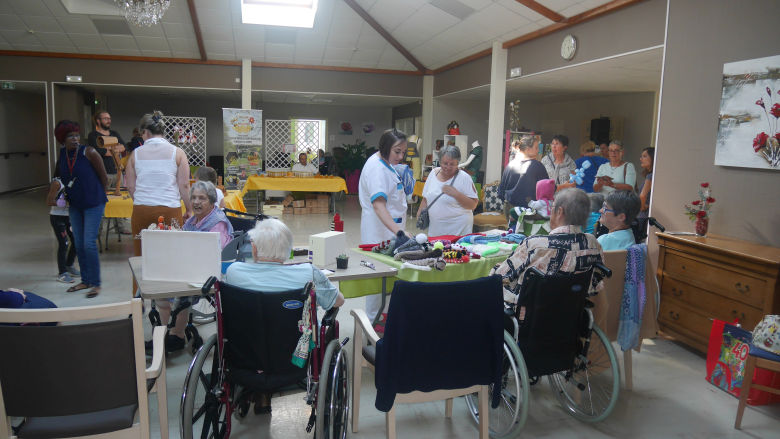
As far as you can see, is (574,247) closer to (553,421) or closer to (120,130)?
(553,421)

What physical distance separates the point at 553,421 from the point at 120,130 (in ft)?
49.1

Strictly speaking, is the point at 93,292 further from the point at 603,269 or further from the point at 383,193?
the point at 603,269

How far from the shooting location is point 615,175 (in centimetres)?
547

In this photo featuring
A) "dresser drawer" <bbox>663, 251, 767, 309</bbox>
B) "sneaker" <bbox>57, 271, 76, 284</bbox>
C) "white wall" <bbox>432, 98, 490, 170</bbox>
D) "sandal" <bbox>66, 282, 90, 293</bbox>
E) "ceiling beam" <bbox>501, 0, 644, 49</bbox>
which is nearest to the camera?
"dresser drawer" <bbox>663, 251, 767, 309</bbox>

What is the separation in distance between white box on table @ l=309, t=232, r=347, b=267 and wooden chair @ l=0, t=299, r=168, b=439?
1.28 metres

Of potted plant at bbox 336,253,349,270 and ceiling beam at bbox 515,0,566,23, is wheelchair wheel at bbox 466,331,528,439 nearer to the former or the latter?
potted plant at bbox 336,253,349,270

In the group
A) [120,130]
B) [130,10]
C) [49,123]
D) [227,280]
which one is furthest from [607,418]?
[120,130]

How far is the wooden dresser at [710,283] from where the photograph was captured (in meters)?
3.13

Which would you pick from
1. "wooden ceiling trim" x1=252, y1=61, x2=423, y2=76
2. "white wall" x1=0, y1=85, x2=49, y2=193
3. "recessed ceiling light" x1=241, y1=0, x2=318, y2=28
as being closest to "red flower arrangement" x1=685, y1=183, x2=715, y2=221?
"recessed ceiling light" x1=241, y1=0, x2=318, y2=28

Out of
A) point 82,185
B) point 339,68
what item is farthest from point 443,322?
point 339,68

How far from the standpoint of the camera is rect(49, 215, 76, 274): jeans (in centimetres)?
513

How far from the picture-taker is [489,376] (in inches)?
84.7

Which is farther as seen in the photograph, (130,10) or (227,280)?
(130,10)

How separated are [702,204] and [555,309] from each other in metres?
2.11
